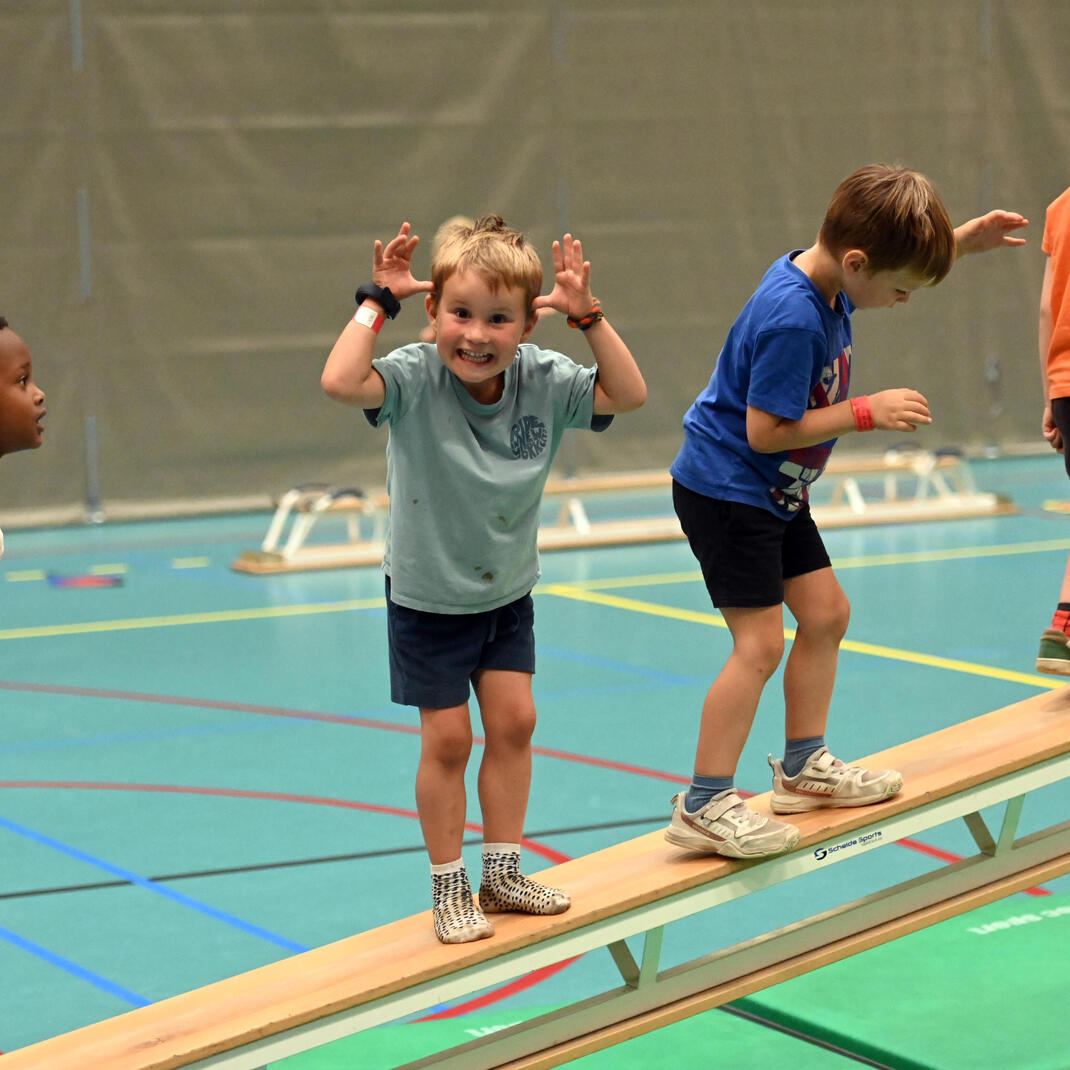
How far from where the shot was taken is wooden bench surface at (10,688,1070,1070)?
2369 millimetres

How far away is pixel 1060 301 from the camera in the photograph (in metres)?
3.58

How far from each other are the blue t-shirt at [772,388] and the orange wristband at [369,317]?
0.59 metres

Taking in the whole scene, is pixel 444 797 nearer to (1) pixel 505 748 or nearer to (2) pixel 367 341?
(1) pixel 505 748

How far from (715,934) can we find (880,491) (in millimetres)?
8511

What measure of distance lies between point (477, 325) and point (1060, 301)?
1.53 meters

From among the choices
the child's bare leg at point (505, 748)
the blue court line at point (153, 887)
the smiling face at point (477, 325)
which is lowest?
the blue court line at point (153, 887)

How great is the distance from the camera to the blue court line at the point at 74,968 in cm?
342

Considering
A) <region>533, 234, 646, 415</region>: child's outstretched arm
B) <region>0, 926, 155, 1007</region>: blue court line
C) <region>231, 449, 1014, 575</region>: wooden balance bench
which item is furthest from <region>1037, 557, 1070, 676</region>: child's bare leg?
<region>231, 449, 1014, 575</region>: wooden balance bench

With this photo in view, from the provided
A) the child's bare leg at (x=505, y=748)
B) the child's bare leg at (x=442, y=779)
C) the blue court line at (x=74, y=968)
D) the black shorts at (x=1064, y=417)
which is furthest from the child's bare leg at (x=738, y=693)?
the blue court line at (x=74, y=968)

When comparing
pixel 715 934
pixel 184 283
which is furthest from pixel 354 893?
pixel 184 283

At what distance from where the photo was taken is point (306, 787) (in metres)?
4.91

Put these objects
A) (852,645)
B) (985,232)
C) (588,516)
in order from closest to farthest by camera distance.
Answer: (985,232) → (852,645) → (588,516)

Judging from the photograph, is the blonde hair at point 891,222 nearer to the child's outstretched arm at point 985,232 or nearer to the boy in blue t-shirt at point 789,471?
the boy in blue t-shirt at point 789,471

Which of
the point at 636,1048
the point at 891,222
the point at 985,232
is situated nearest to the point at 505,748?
the point at 636,1048
